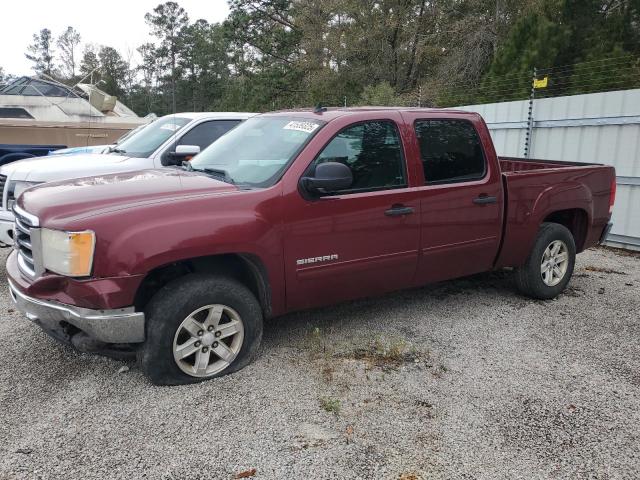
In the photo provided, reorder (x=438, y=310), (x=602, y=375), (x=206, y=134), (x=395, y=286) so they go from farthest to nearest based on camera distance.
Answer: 1. (x=206, y=134)
2. (x=438, y=310)
3. (x=395, y=286)
4. (x=602, y=375)

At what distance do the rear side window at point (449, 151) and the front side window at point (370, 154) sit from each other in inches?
10.7

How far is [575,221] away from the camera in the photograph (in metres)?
5.70

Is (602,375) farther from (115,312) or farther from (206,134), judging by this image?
(206,134)

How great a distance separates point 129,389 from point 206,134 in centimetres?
412

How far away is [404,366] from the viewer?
3.88 metres

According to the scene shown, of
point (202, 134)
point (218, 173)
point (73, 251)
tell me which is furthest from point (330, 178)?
point (202, 134)

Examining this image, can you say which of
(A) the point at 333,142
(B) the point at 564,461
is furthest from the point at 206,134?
(B) the point at 564,461

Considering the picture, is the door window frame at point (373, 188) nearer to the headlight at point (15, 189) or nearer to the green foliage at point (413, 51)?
the green foliage at point (413, 51)

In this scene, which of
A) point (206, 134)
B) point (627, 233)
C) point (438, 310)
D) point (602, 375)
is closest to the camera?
point (602, 375)

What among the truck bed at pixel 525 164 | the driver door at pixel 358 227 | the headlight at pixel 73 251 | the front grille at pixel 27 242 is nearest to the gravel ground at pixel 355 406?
the driver door at pixel 358 227

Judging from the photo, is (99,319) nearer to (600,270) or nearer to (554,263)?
(554,263)

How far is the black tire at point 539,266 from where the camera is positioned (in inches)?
205

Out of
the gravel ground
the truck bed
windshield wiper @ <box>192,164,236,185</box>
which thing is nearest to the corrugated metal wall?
the truck bed

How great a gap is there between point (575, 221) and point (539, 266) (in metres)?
0.86
